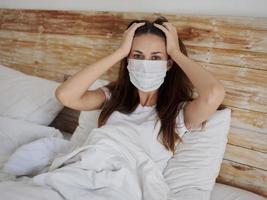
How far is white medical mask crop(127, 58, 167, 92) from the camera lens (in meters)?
1.23

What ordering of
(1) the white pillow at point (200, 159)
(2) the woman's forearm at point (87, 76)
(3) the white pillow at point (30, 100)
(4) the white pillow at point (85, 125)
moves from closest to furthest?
(1) the white pillow at point (200, 159) < (2) the woman's forearm at point (87, 76) < (4) the white pillow at point (85, 125) < (3) the white pillow at point (30, 100)

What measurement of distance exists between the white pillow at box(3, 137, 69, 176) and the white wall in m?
0.75

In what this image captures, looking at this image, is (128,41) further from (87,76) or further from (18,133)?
(18,133)

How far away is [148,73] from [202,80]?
0.21 metres

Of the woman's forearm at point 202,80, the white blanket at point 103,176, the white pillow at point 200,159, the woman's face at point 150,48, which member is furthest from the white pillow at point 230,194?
the woman's face at point 150,48

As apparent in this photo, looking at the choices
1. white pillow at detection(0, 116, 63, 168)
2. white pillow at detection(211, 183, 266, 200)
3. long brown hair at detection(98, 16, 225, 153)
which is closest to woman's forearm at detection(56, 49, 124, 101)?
long brown hair at detection(98, 16, 225, 153)

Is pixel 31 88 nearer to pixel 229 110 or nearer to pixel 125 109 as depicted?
pixel 125 109

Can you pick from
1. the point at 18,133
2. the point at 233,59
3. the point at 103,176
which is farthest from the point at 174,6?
the point at 18,133

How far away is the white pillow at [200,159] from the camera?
1.19m

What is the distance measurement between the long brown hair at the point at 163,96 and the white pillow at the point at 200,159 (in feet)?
0.14

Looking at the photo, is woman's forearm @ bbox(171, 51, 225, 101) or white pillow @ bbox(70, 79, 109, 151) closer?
woman's forearm @ bbox(171, 51, 225, 101)

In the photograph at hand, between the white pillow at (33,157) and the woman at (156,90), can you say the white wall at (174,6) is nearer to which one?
the woman at (156,90)

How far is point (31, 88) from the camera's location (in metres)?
1.75

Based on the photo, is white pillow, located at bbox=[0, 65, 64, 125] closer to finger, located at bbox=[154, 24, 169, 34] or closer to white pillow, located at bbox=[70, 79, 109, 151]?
white pillow, located at bbox=[70, 79, 109, 151]
